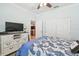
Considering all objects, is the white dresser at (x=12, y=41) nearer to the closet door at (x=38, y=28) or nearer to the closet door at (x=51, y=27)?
the closet door at (x=38, y=28)

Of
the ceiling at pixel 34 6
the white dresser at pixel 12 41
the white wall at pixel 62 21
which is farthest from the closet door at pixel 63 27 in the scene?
the white dresser at pixel 12 41

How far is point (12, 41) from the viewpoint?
1.77 meters

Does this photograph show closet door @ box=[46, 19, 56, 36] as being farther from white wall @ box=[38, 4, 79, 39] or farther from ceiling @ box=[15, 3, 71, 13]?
ceiling @ box=[15, 3, 71, 13]

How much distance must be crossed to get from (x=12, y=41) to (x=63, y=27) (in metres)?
0.88

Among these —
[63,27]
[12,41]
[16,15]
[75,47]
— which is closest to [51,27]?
[63,27]

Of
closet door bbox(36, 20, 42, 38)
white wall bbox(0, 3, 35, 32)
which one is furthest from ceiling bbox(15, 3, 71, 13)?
closet door bbox(36, 20, 42, 38)

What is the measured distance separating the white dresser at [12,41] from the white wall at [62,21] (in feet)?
1.37

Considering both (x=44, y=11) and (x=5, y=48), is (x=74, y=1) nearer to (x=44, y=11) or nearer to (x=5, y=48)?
(x=44, y=11)

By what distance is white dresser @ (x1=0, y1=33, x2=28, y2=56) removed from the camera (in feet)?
5.49

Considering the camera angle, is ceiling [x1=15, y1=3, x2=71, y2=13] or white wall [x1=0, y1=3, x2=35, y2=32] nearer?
ceiling [x1=15, y1=3, x2=71, y2=13]

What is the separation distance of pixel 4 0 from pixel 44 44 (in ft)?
2.63

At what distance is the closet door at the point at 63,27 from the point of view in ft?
4.75

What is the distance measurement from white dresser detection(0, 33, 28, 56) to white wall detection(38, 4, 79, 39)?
417 mm

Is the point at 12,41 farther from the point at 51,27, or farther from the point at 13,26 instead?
the point at 51,27
